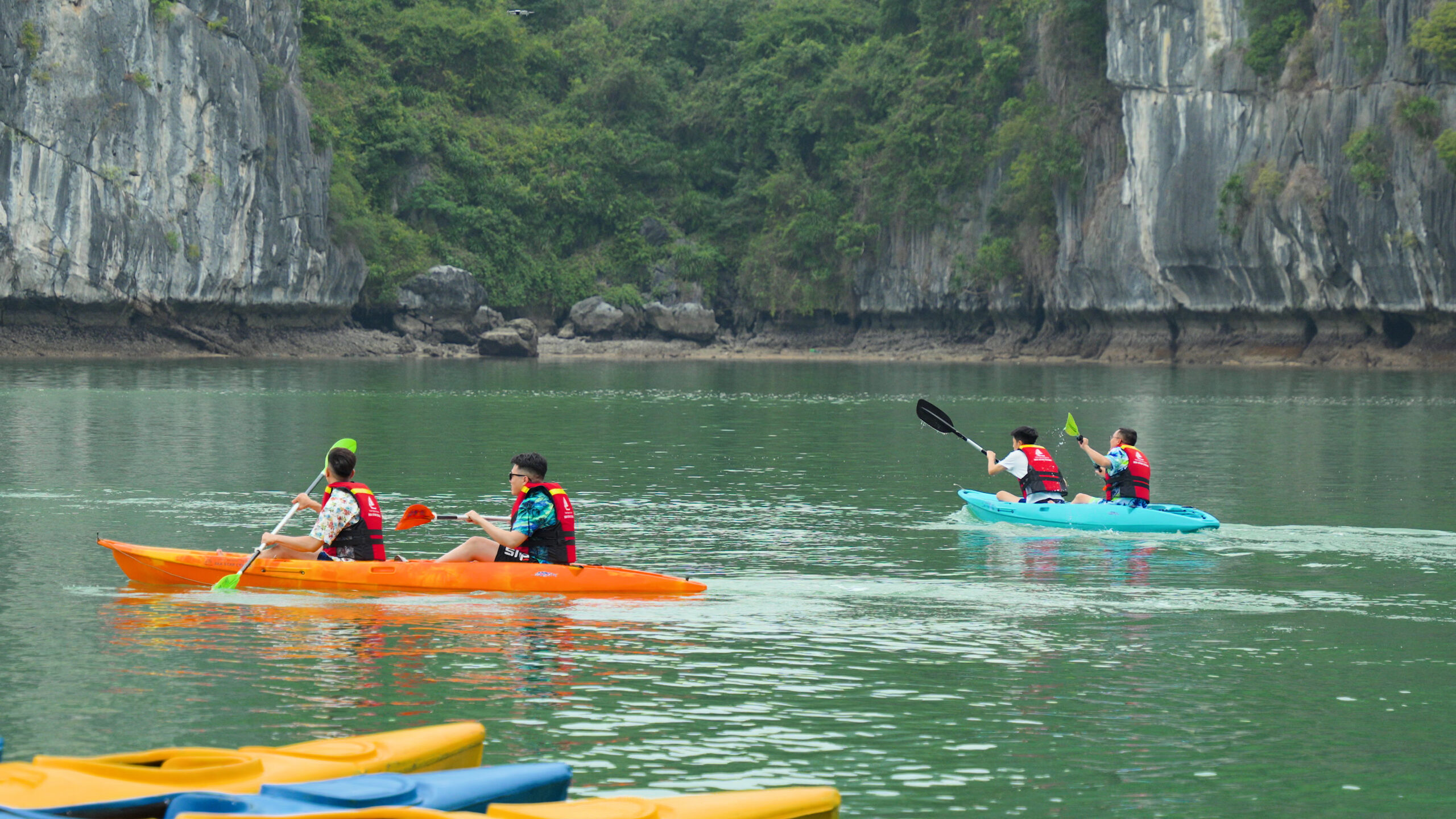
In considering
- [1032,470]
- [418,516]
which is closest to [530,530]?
[418,516]

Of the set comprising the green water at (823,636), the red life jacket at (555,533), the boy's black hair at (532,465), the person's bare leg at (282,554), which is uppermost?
the boy's black hair at (532,465)

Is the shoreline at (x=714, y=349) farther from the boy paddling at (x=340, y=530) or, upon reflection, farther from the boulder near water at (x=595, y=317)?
the boy paddling at (x=340, y=530)

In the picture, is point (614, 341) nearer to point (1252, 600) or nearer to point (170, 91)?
point (170, 91)

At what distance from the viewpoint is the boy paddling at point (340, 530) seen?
11008mm

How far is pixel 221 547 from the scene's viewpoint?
43.2 feet

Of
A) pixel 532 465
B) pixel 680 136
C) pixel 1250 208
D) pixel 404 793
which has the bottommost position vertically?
pixel 404 793

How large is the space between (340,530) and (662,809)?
21.4ft

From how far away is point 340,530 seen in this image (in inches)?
437

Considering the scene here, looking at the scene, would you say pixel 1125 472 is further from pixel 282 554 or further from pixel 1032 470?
pixel 282 554

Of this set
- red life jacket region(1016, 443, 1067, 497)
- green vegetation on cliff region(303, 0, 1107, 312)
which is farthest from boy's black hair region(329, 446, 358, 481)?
green vegetation on cliff region(303, 0, 1107, 312)

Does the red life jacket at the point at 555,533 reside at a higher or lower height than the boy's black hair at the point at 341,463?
lower

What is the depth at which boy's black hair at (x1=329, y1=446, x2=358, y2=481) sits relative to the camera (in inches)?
427

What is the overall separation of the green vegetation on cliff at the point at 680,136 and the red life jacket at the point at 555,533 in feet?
160

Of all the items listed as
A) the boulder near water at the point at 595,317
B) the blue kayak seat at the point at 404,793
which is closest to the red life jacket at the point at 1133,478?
the blue kayak seat at the point at 404,793
